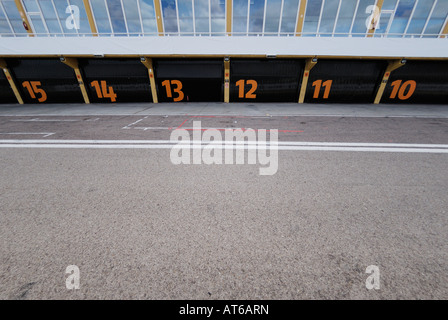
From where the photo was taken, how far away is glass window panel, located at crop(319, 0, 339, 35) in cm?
1186

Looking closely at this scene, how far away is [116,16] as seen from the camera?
12750 millimetres

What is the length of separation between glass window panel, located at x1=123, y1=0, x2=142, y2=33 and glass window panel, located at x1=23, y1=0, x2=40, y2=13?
6728mm

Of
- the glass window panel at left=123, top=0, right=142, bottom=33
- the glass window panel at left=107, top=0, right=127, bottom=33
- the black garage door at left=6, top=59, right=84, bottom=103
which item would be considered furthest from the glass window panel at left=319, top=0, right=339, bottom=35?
the black garage door at left=6, top=59, right=84, bottom=103

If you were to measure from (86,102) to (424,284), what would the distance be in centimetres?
1799

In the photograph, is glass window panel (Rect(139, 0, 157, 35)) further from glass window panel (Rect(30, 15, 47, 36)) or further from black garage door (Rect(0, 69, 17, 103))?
black garage door (Rect(0, 69, 17, 103))

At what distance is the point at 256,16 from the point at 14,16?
18.0 meters

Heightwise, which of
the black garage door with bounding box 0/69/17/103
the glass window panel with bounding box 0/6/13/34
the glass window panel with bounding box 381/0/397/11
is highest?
the glass window panel with bounding box 381/0/397/11

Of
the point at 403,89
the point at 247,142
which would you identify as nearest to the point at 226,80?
the point at 247,142

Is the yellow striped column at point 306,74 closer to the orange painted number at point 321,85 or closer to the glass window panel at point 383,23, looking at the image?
the orange painted number at point 321,85

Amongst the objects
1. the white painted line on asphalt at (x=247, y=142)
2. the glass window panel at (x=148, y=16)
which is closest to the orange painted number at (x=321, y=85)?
the white painted line on asphalt at (x=247, y=142)

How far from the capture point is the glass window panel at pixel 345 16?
11797 mm

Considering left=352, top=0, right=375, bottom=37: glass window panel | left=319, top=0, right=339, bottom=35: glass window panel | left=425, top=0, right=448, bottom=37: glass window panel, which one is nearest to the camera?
left=425, top=0, right=448, bottom=37: glass window panel

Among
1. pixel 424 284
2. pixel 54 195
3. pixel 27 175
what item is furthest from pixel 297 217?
pixel 27 175

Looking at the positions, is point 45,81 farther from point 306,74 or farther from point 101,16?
point 306,74
